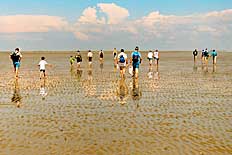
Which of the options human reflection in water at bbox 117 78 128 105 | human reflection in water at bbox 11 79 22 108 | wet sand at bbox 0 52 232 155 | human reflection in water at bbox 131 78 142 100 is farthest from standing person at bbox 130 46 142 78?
human reflection in water at bbox 11 79 22 108

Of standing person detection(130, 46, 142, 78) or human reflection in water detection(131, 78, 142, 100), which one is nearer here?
human reflection in water detection(131, 78, 142, 100)

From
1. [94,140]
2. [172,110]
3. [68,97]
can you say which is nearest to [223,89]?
[172,110]

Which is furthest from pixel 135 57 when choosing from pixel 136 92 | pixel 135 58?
pixel 136 92

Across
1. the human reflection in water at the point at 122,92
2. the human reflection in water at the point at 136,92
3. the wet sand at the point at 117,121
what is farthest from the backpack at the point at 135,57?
the wet sand at the point at 117,121

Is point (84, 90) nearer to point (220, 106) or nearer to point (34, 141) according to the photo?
point (220, 106)

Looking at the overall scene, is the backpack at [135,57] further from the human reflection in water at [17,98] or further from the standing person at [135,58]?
the human reflection in water at [17,98]

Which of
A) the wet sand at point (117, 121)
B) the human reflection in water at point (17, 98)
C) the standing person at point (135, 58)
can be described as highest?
the standing person at point (135, 58)

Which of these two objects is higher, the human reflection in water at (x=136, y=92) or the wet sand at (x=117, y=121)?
the human reflection in water at (x=136, y=92)

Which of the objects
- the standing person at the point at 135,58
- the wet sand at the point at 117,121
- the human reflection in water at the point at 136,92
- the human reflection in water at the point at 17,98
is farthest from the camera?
the standing person at the point at 135,58

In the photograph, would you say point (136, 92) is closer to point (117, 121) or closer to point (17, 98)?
point (17, 98)

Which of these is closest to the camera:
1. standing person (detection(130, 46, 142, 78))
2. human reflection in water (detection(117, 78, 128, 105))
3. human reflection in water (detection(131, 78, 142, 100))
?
human reflection in water (detection(117, 78, 128, 105))

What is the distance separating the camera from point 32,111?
13.0 m

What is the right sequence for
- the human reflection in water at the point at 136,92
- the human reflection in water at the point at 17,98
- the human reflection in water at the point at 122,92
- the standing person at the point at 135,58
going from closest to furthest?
the human reflection in water at the point at 17,98 < the human reflection in water at the point at 122,92 < the human reflection in water at the point at 136,92 < the standing person at the point at 135,58

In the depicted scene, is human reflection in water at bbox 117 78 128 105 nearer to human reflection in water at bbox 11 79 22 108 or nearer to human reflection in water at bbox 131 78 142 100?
human reflection in water at bbox 131 78 142 100
